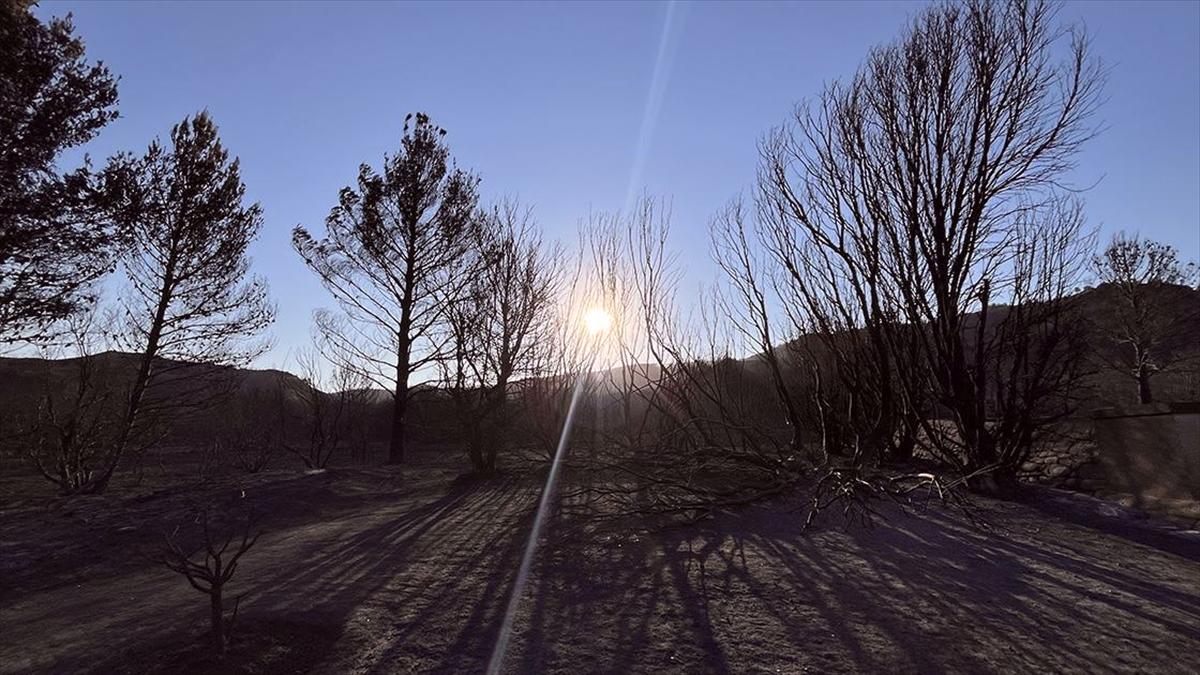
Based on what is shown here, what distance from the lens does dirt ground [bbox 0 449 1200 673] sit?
3.71 meters

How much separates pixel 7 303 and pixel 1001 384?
46.6 ft

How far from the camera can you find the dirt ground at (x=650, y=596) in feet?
12.2

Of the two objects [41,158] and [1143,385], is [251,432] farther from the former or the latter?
[1143,385]

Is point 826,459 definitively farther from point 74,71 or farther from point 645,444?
point 74,71

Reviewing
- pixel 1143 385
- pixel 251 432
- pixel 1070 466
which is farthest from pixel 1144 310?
pixel 251 432

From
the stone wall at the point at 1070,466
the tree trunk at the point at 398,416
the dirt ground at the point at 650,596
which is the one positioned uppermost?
the tree trunk at the point at 398,416

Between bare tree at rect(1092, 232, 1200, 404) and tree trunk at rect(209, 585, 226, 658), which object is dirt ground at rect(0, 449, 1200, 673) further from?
bare tree at rect(1092, 232, 1200, 404)

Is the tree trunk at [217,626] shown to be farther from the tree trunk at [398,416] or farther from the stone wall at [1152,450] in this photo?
the tree trunk at [398,416]

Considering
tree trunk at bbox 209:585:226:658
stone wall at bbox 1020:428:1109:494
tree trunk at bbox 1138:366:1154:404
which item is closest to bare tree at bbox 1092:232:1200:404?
tree trunk at bbox 1138:366:1154:404

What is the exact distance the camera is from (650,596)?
483 cm

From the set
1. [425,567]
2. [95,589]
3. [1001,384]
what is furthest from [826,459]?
[95,589]

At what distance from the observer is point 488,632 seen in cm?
415

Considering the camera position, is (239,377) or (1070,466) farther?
(239,377)

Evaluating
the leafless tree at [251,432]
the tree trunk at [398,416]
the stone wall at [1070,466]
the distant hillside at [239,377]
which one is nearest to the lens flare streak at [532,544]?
the distant hillside at [239,377]
